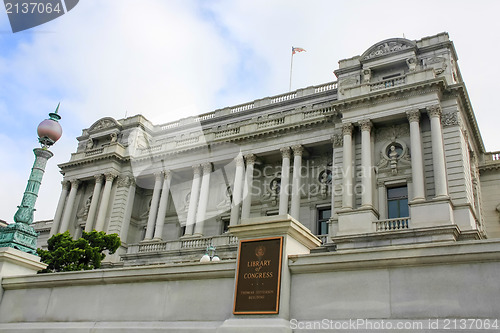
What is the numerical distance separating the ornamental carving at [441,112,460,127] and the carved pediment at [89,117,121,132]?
→ 33912mm

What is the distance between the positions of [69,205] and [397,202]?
32606 mm

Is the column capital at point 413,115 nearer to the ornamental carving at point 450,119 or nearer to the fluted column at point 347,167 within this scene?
the ornamental carving at point 450,119

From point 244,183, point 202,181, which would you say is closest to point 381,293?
point 244,183

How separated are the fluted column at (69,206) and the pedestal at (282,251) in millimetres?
40707

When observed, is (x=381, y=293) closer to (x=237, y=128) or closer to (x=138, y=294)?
(x=138, y=294)

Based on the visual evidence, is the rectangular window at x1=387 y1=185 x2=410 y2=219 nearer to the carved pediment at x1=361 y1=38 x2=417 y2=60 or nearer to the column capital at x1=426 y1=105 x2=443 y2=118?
the column capital at x1=426 y1=105 x2=443 y2=118

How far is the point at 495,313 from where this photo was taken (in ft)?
25.6

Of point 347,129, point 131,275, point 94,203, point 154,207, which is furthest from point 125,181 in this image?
point 131,275

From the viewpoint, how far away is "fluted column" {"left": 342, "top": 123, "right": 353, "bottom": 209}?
3155 centimetres

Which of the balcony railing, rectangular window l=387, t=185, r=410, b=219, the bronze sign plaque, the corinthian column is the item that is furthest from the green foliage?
the bronze sign plaque

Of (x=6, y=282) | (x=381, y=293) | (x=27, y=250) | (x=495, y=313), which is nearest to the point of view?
(x=495, y=313)

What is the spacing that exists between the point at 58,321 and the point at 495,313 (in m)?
9.98

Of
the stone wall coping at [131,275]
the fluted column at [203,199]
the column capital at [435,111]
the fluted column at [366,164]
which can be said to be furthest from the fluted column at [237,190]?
the stone wall coping at [131,275]

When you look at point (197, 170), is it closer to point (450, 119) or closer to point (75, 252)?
point (75, 252)
